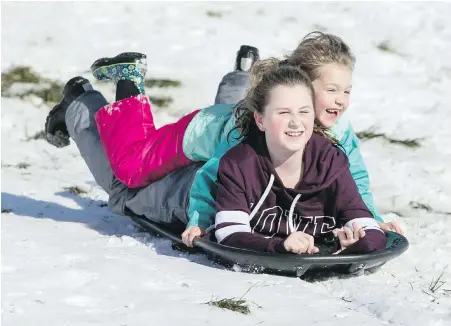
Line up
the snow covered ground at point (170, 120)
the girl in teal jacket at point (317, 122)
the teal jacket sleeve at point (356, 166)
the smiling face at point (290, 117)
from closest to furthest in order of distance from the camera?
the snow covered ground at point (170, 120)
the smiling face at point (290, 117)
the girl in teal jacket at point (317, 122)
the teal jacket sleeve at point (356, 166)

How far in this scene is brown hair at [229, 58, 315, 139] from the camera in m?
3.91

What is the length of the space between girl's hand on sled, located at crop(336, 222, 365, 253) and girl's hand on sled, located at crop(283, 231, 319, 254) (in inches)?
8.0

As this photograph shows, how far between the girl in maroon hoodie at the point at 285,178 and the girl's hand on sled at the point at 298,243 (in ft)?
0.72

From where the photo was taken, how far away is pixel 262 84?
396 cm

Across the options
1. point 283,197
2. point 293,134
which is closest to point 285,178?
point 283,197

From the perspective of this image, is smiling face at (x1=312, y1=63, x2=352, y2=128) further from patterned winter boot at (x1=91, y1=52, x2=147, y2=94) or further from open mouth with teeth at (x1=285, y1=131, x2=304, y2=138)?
patterned winter boot at (x1=91, y1=52, x2=147, y2=94)

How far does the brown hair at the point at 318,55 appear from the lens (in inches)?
163

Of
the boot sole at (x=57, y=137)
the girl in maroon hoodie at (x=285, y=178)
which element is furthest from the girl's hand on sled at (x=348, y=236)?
the boot sole at (x=57, y=137)

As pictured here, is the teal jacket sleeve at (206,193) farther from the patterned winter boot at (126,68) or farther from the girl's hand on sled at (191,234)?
the patterned winter boot at (126,68)

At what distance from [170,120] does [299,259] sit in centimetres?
379

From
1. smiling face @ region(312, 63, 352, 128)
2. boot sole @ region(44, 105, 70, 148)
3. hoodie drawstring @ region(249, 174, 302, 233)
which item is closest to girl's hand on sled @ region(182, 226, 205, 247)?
hoodie drawstring @ region(249, 174, 302, 233)

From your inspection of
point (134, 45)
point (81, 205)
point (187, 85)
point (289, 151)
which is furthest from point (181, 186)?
point (134, 45)

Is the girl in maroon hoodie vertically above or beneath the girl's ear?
beneath

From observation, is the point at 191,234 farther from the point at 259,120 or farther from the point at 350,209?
the point at 350,209
